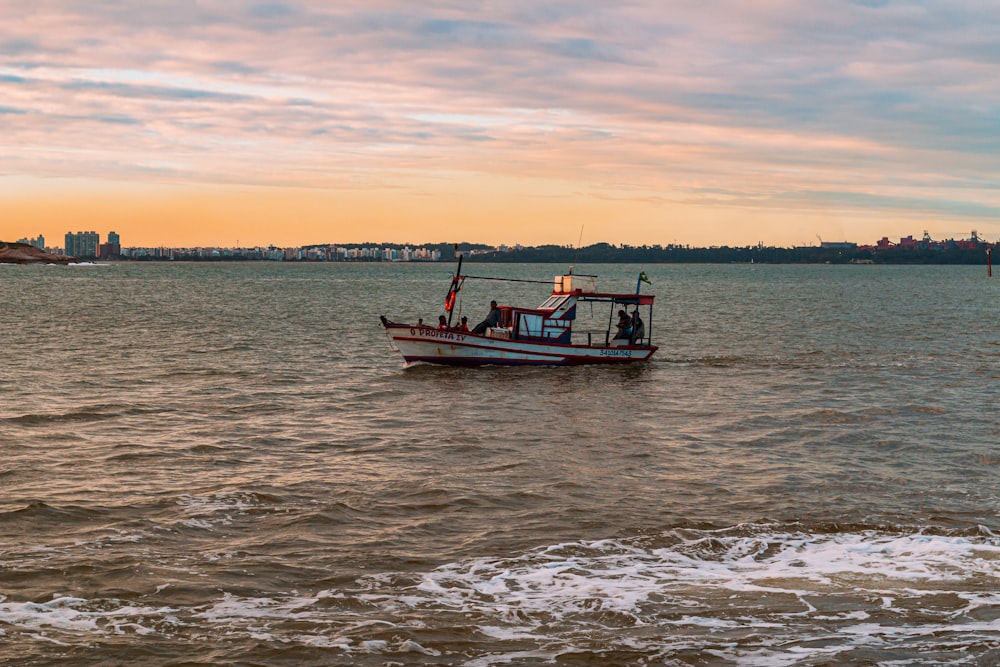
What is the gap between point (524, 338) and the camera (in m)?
38.6

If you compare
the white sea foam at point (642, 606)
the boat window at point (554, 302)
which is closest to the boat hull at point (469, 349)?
the boat window at point (554, 302)

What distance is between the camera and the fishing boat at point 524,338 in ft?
124

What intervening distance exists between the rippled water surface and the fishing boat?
8.61 feet

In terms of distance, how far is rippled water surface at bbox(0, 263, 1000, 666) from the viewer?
11680 millimetres

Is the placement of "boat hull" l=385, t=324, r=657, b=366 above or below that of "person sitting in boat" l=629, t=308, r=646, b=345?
below

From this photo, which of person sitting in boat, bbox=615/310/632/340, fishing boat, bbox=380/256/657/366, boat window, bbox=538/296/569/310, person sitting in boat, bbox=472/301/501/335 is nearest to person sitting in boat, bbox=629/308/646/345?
fishing boat, bbox=380/256/657/366

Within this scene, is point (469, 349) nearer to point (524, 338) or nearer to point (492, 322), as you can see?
point (492, 322)

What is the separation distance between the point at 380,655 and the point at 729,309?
8223 cm

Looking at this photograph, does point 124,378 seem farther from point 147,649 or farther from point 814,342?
point 814,342

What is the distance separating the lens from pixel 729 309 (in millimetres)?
90312

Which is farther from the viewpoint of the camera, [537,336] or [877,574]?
[537,336]

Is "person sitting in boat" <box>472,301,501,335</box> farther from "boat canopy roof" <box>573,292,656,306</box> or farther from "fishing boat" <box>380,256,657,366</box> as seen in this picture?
"boat canopy roof" <box>573,292,656,306</box>

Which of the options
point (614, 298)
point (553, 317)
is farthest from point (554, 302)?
point (614, 298)

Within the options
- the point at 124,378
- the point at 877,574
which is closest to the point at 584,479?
the point at 877,574
